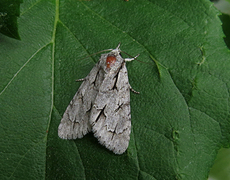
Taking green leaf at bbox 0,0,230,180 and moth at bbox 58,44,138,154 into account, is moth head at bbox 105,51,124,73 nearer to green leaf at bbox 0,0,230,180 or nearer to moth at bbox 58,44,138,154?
moth at bbox 58,44,138,154

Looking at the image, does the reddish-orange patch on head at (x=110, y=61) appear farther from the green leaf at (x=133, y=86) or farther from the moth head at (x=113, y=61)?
the green leaf at (x=133, y=86)

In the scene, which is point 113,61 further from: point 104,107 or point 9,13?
point 9,13

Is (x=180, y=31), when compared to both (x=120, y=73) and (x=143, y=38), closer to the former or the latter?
(x=143, y=38)

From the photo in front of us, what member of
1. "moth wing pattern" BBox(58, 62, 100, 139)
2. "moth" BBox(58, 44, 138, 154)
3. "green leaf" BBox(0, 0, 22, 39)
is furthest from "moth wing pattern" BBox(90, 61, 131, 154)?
"green leaf" BBox(0, 0, 22, 39)

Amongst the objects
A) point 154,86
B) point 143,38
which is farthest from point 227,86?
point 143,38

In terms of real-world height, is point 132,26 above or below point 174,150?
above

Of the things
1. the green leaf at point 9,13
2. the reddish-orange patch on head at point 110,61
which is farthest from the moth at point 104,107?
the green leaf at point 9,13

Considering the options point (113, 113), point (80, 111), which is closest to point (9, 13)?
point (80, 111)

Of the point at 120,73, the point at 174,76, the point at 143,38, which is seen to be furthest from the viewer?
the point at 120,73
